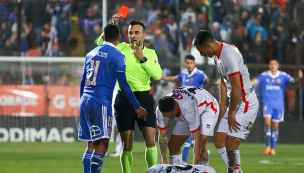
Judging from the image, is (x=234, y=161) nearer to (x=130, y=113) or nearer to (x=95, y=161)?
(x=130, y=113)

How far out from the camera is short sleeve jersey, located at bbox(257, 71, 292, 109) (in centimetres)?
1449

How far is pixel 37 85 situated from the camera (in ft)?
55.6

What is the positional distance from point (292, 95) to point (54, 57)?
7.74m

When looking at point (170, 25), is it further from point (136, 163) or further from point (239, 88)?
point (239, 88)

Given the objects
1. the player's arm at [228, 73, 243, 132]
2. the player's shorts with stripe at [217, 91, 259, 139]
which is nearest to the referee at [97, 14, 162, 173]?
the player's shorts with stripe at [217, 91, 259, 139]

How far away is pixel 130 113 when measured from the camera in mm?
7785

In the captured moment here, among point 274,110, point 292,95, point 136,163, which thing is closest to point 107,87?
Result: point 136,163

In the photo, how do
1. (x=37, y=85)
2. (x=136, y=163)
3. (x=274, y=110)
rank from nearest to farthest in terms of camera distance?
(x=136, y=163), (x=274, y=110), (x=37, y=85)

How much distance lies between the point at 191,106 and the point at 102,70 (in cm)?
129

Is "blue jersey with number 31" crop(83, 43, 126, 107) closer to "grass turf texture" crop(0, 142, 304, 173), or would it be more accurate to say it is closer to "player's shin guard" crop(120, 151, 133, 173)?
"player's shin guard" crop(120, 151, 133, 173)

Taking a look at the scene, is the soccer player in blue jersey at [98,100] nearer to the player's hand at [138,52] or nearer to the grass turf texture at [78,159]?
the player's hand at [138,52]

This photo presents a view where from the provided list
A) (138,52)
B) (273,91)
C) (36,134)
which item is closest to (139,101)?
(138,52)

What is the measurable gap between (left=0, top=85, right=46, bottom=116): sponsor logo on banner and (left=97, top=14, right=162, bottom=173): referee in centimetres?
939

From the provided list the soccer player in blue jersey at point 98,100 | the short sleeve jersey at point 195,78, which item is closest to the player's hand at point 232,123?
the soccer player in blue jersey at point 98,100
